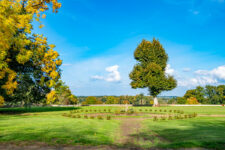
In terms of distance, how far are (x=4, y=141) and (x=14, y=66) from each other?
69.2 ft

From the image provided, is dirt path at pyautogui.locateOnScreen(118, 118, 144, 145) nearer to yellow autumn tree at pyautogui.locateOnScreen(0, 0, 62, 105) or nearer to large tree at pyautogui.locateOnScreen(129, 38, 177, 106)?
yellow autumn tree at pyautogui.locateOnScreen(0, 0, 62, 105)

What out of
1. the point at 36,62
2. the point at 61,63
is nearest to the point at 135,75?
the point at 61,63

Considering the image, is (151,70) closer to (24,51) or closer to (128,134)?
(24,51)

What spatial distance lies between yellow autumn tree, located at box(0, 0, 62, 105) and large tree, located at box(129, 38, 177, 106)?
22.6 metres

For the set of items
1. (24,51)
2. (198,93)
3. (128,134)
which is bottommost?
(128,134)

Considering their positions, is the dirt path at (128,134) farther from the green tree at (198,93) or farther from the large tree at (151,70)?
the green tree at (198,93)

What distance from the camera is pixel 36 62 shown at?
91.9 ft

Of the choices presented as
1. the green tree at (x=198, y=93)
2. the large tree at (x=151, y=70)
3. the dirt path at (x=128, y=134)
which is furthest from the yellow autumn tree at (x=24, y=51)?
the green tree at (x=198, y=93)

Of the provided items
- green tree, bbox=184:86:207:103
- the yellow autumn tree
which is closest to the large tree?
the yellow autumn tree

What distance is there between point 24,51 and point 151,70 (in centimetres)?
2951

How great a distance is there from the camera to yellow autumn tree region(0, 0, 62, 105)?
22153 millimetres

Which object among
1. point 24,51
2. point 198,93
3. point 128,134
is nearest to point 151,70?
point 24,51

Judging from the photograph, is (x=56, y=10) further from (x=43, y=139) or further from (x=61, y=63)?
(x=43, y=139)

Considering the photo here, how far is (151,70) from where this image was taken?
144 feet
